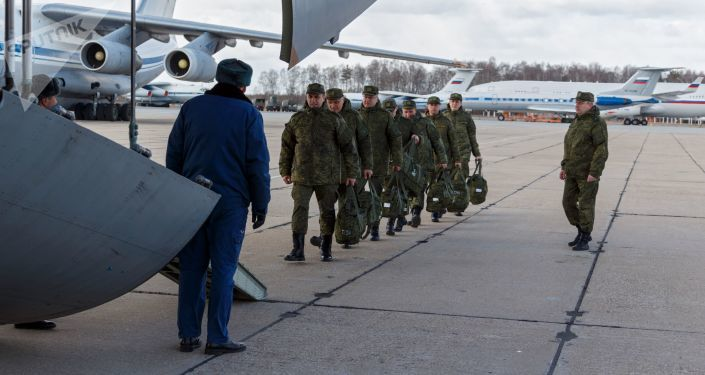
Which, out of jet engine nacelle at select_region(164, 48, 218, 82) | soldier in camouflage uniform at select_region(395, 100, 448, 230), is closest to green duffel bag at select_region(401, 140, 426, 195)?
soldier in camouflage uniform at select_region(395, 100, 448, 230)

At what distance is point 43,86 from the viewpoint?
5012 mm

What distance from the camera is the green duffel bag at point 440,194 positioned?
10.2 metres

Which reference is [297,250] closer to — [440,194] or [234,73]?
[440,194]

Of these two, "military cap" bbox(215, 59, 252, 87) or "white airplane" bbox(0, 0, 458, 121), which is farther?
"military cap" bbox(215, 59, 252, 87)

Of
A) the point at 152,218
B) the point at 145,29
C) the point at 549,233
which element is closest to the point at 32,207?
the point at 152,218

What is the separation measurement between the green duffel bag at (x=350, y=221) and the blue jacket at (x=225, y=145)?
295cm

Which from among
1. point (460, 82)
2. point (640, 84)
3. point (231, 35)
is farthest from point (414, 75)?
point (231, 35)

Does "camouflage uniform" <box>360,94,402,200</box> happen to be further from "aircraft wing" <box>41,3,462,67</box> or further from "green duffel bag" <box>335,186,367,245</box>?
"aircraft wing" <box>41,3,462,67</box>

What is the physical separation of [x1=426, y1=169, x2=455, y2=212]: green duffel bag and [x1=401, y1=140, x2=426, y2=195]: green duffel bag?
43 centimetres

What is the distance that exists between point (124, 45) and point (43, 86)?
17311 mm

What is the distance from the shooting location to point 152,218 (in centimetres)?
416

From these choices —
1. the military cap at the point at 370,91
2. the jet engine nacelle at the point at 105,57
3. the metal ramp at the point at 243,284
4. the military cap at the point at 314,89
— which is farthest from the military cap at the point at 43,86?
the jet engine nacelle at the point at 105,57

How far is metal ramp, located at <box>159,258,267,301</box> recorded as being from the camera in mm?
5695

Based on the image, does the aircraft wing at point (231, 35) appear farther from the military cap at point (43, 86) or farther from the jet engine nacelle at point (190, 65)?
the military cap at point (43, 86)
